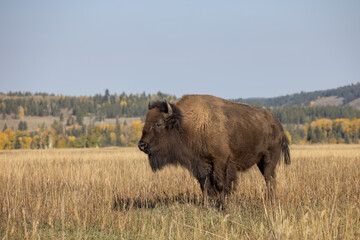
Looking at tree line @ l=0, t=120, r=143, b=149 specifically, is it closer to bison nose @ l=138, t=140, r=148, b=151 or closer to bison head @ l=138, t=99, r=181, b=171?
bison head @ l=138, t=99, r=181, b=171

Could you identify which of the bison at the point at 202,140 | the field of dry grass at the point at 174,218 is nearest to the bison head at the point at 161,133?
the bison at the point at 202,140

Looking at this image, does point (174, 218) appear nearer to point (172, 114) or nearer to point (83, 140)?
point (172, 114)

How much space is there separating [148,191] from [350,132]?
183501mm

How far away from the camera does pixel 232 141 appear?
837cm

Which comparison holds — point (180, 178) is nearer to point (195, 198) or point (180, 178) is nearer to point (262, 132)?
point (195, 198)

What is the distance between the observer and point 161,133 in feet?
26.0

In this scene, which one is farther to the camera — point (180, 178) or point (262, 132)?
point (180, 178)

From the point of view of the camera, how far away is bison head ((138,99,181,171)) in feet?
25.3

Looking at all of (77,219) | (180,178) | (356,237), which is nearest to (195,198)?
(180,178)

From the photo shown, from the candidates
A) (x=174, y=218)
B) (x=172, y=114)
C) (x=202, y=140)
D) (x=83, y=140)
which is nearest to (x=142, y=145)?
(x=172, y=114)

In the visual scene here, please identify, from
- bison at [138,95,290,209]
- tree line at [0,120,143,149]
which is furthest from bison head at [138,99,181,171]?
tree line at [0,120,143,149]

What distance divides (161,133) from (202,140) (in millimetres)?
930

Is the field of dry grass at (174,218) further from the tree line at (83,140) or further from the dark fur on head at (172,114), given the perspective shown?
the tree line at (83,140)

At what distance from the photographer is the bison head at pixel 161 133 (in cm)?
771
